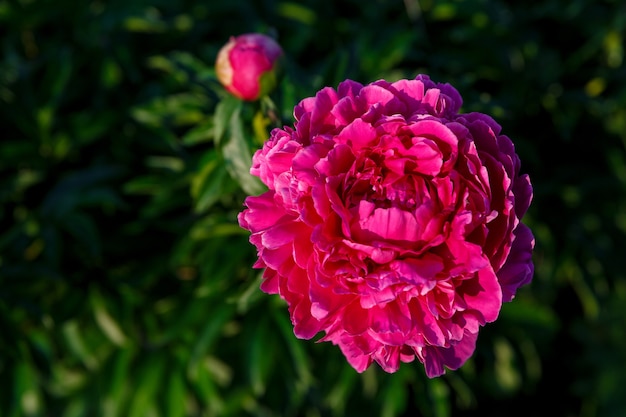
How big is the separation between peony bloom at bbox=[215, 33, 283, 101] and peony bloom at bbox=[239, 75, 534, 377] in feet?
1.12

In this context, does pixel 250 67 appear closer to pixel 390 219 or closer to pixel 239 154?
pixel 239 154

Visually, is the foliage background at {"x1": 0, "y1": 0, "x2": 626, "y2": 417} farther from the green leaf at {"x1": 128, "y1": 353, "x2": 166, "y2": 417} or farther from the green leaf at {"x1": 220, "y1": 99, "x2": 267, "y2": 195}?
the green leaf at {"x1": 220, "y1": 99, "x2": 267, "y2": 195}

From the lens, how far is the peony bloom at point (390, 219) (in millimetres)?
1062

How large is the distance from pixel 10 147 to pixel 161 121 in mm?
475

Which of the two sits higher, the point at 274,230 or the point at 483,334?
the point at 274,230

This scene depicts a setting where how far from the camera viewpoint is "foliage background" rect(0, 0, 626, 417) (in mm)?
1995

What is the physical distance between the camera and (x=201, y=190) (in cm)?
169

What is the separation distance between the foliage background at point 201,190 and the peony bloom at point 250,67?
0.63 ft

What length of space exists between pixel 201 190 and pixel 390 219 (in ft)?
2.41

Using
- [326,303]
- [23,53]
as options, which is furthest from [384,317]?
[23,53]

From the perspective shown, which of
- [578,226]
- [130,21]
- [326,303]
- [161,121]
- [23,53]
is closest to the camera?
[326,303]

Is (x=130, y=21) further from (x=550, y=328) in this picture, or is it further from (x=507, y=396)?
(x=507, y=396)

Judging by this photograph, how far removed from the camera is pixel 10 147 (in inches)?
84.1

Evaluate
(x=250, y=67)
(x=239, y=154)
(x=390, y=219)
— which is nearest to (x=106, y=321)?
(x=239, y=154)
